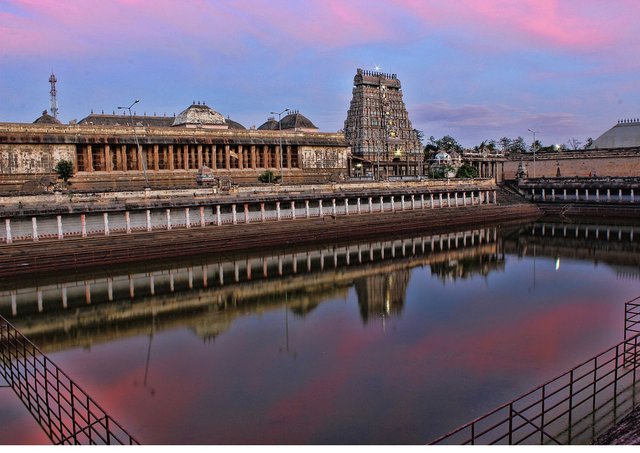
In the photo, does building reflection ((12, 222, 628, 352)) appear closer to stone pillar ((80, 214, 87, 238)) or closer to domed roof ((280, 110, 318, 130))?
stone pillar ((80, 214, 87, 238))

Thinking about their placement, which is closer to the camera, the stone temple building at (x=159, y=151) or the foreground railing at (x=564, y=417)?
the foreground railing at (x=564, y=417)

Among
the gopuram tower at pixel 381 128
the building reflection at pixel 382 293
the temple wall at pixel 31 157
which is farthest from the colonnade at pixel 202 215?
the gopuram tower at pixel 381 128

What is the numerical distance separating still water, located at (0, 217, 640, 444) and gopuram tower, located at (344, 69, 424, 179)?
5312 cm

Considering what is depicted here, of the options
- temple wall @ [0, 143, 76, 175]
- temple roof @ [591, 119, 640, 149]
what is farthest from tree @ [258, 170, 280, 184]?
temple roof @ [591, 119, 640, 149]

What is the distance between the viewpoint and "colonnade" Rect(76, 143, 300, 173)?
175ft

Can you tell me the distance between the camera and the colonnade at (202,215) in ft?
120

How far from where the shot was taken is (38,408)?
13.9 m

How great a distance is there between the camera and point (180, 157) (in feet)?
192

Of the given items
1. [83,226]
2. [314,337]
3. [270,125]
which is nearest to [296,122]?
[270,125]

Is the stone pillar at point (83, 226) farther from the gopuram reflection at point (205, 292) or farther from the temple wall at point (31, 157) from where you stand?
the temple wall at point (31, 157)

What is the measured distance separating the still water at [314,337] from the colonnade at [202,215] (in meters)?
6.00

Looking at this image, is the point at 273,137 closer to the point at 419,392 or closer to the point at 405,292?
the point at 405,292

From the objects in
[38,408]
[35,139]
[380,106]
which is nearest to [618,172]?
[380,106]

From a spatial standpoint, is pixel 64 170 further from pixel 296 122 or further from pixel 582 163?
pixel 582 163
